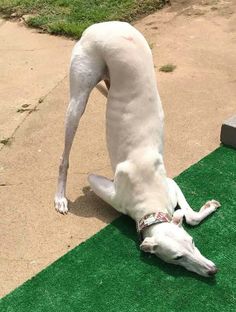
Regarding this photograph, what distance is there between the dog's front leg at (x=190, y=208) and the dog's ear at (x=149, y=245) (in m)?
0.63

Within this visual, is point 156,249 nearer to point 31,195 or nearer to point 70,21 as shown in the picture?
point 31,195

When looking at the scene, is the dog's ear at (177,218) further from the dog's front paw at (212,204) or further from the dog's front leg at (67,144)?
the dog's front leg at (67,144)

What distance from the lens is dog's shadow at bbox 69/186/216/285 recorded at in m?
4.63

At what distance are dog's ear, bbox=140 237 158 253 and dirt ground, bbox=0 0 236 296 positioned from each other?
0.74m

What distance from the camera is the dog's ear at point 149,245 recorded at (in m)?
4.55

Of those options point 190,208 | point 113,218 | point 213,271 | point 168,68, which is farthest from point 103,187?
point 168,68

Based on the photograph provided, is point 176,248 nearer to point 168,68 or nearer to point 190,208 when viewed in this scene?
point 190,208

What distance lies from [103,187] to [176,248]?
109cm

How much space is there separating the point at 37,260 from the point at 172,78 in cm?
370

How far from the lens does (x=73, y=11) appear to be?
9.62 meters

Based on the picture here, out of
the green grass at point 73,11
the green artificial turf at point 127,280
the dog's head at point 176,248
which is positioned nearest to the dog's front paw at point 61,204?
the green artificial turf at point 127,280

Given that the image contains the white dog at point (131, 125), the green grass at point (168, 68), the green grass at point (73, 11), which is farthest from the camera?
the green grass at point (73, 11)

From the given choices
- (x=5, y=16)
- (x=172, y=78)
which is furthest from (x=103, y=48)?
(x=5, y=16)

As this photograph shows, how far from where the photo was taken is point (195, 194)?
18.3 ft
